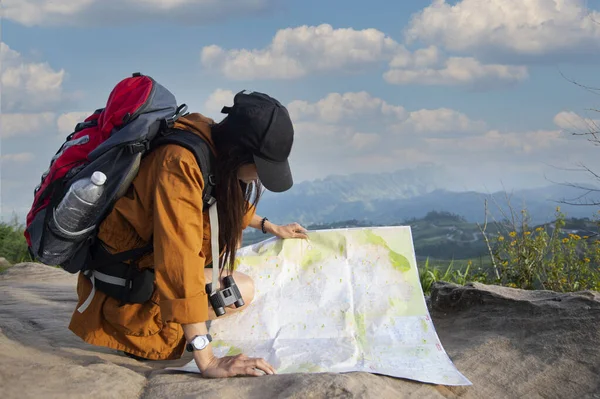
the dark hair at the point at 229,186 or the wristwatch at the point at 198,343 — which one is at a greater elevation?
the dark hair at the point at 229,186

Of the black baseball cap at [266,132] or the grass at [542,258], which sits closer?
the black baseball cap at [266,132]

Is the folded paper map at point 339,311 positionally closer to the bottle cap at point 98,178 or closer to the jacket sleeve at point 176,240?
the jacket sleeve at point 176,240

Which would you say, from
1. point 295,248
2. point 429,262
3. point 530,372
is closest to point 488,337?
point 530,372

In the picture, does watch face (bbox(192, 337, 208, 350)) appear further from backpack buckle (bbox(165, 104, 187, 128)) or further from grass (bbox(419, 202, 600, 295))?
grass (bbox(419, 202, 600, 295))

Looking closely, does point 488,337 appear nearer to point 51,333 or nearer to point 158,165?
point 158,165

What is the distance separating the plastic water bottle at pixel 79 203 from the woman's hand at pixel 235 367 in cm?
88

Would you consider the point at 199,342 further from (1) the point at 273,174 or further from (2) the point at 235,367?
(1) the point at 273,174

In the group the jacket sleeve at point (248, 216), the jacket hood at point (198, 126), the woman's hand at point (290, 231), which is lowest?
the woman's hand at point (290, 231)

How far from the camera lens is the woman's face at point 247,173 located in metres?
2.94

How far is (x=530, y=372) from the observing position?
3.35 meters

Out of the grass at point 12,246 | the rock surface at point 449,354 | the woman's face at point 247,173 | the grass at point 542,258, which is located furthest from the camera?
the grass at point 12,246

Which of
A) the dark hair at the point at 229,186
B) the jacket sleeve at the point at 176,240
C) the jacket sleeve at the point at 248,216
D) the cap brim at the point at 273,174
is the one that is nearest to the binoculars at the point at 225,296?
the dark hair at the point at 229,186

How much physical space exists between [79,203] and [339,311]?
63.8 inches

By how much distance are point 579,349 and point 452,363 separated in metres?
0.76
